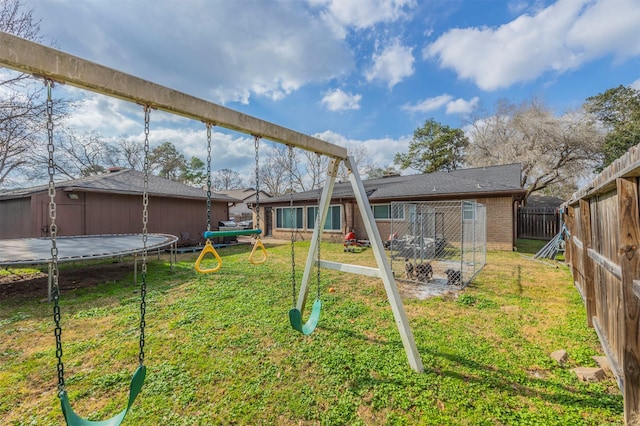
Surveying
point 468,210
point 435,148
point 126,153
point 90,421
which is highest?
point 435,148

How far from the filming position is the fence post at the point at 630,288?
1.73 metres

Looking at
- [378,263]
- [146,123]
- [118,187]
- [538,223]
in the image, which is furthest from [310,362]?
[538,223]

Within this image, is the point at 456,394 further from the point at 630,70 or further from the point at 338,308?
the point at 630,70

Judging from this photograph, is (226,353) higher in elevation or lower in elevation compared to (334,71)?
lower

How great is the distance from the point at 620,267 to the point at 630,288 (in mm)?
193

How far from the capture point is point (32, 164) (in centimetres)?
1346

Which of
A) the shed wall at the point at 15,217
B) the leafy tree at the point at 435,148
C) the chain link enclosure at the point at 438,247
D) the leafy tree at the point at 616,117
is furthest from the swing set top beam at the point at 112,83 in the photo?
the leafy tree at the point at 435,148

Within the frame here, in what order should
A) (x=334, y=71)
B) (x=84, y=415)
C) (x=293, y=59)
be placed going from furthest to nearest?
(x=334, y=71), (x=293, y=59), (x=84, y=415)

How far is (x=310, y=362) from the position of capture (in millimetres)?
2863

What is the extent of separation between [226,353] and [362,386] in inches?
66.0

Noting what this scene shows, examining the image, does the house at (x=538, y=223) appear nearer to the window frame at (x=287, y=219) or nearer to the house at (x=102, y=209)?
the window frame at (x=287, y=219)

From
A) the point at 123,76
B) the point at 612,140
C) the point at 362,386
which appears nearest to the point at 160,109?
the point at 123,76

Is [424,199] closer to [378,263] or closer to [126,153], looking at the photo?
[378,263]

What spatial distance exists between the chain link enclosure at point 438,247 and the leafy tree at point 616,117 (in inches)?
658
